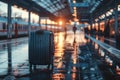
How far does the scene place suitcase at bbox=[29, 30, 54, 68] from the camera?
11000 mm

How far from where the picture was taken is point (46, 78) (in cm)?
917

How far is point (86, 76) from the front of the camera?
9547 millimetres

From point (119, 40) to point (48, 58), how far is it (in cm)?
2031

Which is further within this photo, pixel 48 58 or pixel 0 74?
pixel 48 58

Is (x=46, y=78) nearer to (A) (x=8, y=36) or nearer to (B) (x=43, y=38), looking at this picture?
(B) (x=43, y=38)

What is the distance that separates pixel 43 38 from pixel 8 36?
33.5m

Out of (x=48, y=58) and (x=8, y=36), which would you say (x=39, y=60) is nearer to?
(x=48, y=58)

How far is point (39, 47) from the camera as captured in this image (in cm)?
1102

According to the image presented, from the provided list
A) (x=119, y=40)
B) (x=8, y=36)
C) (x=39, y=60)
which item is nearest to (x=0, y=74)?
(x=39, y=60)

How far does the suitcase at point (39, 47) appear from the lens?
36.1 ft

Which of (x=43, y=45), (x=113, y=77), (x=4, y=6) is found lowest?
(x=113, y=77)

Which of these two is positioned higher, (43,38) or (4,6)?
(4,6)

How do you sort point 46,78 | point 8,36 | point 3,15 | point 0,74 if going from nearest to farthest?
point 46,78
point 0,74
point 8,36
point 3,15

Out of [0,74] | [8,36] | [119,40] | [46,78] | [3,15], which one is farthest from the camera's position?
[3,15]
